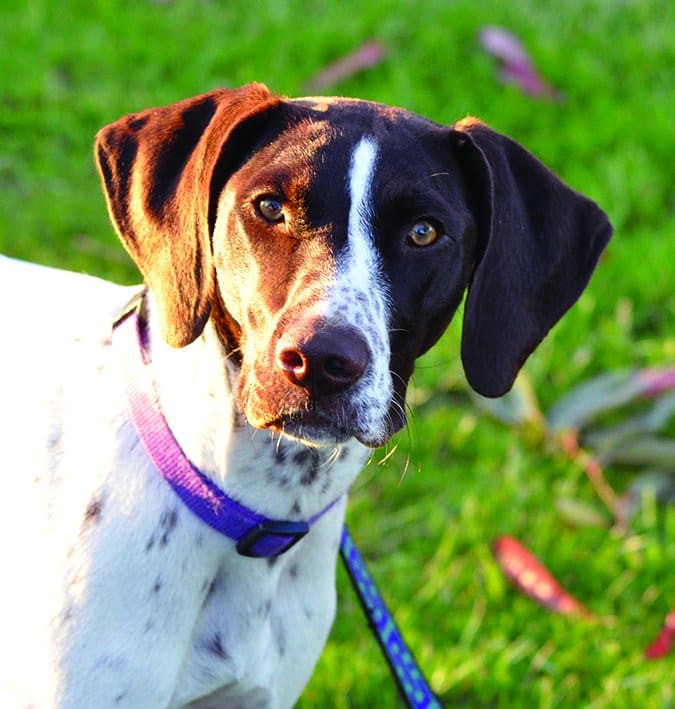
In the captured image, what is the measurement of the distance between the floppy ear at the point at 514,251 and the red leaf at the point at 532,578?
1.52 metres

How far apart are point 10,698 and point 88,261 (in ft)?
10.6

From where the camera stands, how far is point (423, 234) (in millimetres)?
2639

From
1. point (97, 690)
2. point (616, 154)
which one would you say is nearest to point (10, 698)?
point (97, 690)

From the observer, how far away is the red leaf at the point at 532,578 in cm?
414

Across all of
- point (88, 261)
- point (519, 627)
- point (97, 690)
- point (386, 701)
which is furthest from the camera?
point (88, 261)

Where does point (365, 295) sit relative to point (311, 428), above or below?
above

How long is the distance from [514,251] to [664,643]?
1806 mm

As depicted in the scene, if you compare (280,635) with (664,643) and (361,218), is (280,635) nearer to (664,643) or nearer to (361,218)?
(361,218)

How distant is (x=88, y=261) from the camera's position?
5629 mm

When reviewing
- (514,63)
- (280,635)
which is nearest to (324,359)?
(280,635)

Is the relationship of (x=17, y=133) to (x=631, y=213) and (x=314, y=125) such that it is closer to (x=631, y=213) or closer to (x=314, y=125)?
(x=631, y=213)

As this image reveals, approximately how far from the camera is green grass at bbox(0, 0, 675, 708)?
156 inches

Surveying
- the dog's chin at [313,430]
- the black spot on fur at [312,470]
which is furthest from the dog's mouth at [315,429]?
the black spot on fur at [312,470]

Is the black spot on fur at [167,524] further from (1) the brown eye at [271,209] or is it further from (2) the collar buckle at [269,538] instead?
(1) the brown eye at [271,209]
